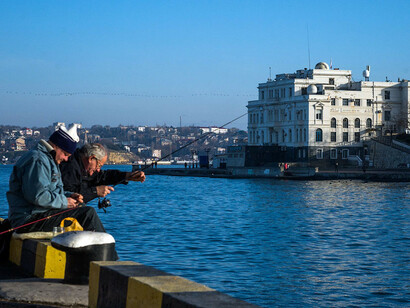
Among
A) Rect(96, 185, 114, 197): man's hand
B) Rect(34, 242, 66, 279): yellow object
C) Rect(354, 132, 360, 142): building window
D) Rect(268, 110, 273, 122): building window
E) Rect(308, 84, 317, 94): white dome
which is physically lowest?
Rect(34, 242, 66, 279): yellow object

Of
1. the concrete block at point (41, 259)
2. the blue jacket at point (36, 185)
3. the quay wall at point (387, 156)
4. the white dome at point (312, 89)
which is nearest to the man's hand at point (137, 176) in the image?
the blue jacket at point (36, 185)

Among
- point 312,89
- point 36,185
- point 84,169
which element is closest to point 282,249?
point 84,169

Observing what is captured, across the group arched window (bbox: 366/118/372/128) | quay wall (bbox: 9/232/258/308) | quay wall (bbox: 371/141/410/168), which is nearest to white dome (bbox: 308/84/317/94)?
arched window (bbox: 366/118/372/128)

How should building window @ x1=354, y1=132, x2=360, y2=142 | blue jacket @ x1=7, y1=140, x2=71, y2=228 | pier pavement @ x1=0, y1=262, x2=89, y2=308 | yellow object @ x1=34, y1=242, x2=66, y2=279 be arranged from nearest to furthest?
pier pavement @ x1=0, y1=262, x2=89, y2=308
yellow object @ x1=34, y1=242, x2=66, y2=279
blue jacket @ x1=7, y1=140, x2=71, y2=228
building window @ x1=354, y1=132, x2=360, y2=142

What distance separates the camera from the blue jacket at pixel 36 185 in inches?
270

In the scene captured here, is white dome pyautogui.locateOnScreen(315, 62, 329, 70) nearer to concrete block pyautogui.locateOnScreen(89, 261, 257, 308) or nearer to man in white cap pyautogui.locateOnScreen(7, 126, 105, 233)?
man in white cap pyautogui.locateOnScreen(7, 126, 105, 233)

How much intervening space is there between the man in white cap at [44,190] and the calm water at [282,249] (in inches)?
196

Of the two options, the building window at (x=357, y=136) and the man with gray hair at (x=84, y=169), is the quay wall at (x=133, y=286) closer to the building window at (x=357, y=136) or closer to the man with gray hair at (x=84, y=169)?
the man with gray hair at (x=84, y=169)

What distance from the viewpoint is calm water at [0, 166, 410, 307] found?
41.1 feet

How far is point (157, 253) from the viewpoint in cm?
1753

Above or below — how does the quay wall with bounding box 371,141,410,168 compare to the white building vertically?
below

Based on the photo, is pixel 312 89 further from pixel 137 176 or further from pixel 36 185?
pixel 36 185

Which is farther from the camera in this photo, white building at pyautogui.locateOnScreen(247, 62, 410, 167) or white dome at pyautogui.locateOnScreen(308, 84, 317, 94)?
white dome at pyautogui.locateOnScreen(308, 84, 317, 94)

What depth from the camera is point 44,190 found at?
22.7ft
